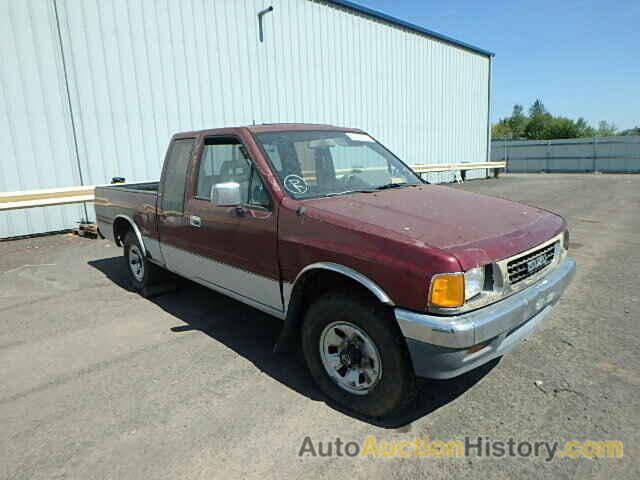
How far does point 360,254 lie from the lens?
→ 2.59 m

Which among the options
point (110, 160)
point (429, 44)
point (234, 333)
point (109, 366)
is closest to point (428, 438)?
point (234, 333)

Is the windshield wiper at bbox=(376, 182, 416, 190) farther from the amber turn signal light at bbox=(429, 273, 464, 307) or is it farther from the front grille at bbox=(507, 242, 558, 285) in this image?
the amber turn signal light at bbox=(429, 273, 464, 307)

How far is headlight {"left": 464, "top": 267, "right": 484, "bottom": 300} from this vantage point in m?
2.36

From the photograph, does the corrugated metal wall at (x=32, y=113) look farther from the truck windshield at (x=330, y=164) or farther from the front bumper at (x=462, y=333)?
the front bumper at (x=462, y=333)

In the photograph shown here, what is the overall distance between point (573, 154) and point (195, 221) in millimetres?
32022

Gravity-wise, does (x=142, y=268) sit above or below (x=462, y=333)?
below

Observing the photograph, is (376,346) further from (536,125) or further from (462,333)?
(536,125)

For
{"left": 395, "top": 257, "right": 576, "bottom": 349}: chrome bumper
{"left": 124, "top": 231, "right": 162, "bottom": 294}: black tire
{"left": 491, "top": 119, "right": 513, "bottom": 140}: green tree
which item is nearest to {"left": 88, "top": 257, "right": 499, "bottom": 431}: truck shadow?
{"left": 124, "top": 231, "right": 162, "bottom": 294}: black tire

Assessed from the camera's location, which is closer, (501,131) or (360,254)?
(360,254)

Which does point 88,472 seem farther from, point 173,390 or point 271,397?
point 271,397

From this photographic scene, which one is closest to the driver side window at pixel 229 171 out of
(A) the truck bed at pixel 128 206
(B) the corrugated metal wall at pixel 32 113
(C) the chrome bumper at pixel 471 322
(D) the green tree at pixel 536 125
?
(A) the truck bed at pixel 128 206

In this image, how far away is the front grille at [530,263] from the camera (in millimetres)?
2607

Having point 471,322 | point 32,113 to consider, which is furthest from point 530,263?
point 32,113

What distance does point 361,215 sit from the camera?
286 cm
